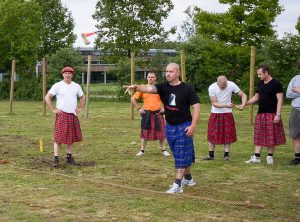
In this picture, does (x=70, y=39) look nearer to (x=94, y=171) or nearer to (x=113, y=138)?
(x=113, y=138)

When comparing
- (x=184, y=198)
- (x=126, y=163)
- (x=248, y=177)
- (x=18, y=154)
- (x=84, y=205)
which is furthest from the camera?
(x=18, y=154)

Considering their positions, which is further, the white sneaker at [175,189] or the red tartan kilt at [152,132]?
the red tartan kilt at [152,132]

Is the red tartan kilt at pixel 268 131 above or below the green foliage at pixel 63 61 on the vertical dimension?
below

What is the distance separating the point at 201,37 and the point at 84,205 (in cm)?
2820

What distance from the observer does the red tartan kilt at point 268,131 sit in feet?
29.0

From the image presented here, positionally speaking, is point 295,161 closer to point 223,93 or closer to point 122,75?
point 223,93

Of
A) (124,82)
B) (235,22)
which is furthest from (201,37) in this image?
(124,82)

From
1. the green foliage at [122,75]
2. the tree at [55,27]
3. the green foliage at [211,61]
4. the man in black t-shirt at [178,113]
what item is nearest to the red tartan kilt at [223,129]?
the man in black t-shirt at [178,113]

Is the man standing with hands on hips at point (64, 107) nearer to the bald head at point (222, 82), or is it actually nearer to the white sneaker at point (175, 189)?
the bald head at point (222, 82)

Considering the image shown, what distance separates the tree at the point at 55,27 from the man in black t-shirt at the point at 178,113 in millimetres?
42710

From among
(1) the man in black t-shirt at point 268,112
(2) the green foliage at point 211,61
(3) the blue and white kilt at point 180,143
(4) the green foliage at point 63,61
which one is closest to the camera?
(3) the blue and white kilt at point 180,143

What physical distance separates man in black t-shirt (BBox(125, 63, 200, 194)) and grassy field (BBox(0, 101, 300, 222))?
0.43 m

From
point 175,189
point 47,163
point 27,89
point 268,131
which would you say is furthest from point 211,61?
point 175,189

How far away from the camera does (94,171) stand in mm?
8281
